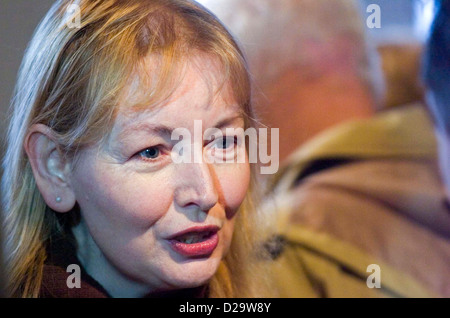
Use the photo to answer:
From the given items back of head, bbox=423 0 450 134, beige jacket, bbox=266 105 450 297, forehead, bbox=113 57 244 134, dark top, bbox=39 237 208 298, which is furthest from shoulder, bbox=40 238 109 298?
back of head, bbox=423 0 450 134

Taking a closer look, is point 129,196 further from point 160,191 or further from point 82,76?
point 82,76

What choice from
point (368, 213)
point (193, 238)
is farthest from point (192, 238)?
point (368, 213)

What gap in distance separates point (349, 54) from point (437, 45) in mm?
246

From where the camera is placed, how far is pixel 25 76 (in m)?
0.92

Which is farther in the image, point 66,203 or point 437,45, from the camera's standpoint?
point 437,45

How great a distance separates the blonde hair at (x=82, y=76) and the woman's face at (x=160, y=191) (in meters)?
0.03

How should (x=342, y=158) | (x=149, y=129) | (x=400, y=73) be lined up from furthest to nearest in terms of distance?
(x=400, y=73), (x=342, y=158), (x=149, y=129)

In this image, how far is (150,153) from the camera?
0.88 metres

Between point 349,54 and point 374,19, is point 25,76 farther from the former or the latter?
point 349,54

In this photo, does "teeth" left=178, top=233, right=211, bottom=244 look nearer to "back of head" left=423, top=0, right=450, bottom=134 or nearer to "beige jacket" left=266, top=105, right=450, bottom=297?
"beige jacket" left=266, top=105, right=450, bottom=297

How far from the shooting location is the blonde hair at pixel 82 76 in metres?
0.85

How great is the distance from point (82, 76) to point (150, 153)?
14 cm

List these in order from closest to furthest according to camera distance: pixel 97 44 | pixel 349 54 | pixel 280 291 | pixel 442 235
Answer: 1. pixel 97 44
2. pixel 280 291
3. pixel 442 235
4. pixel 349 54

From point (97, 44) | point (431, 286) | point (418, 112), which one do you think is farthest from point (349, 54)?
point (97, 44)
